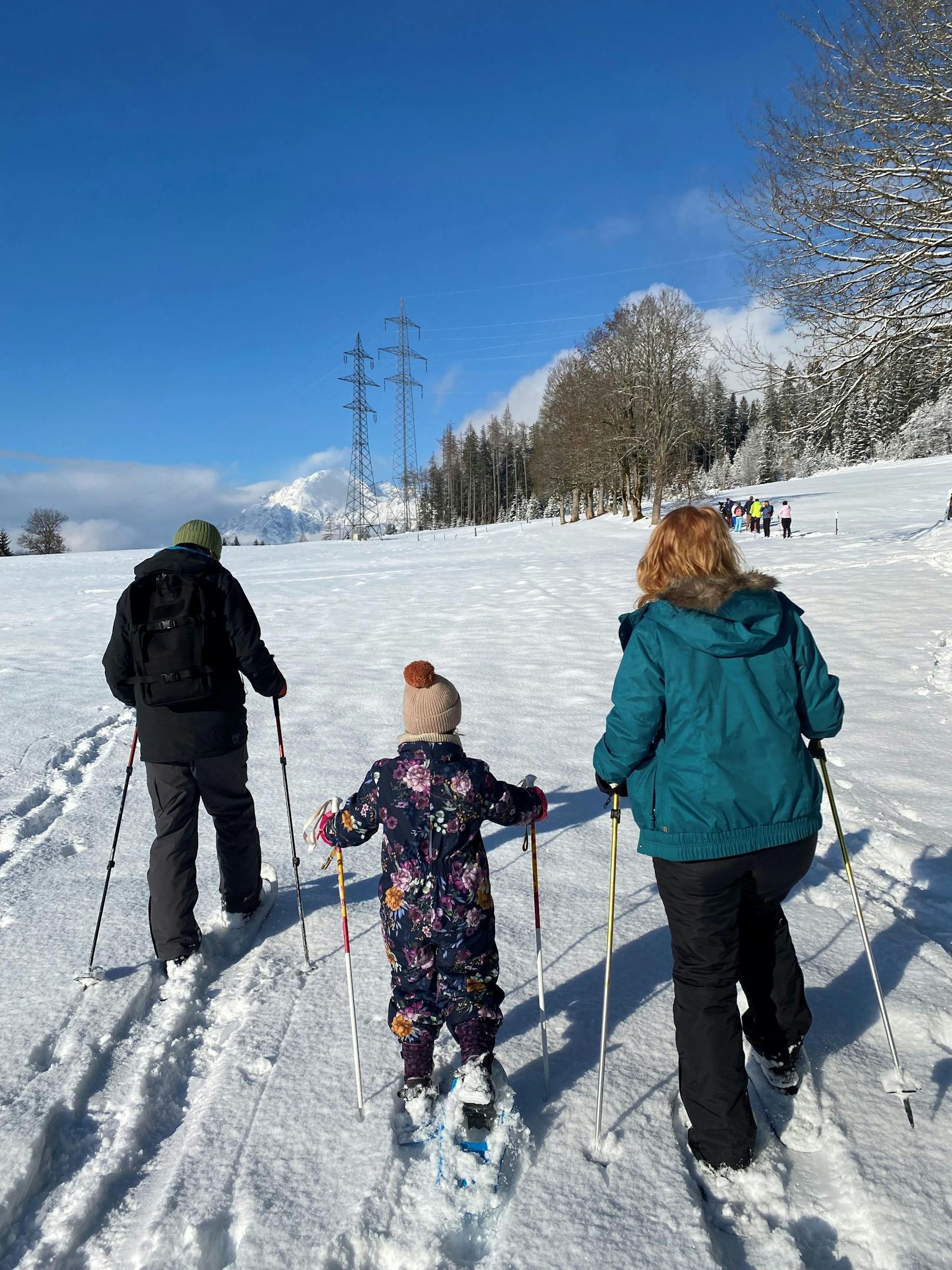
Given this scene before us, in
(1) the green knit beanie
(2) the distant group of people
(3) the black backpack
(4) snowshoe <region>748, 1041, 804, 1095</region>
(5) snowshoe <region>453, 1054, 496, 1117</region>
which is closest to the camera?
(5) snowshoe <region>453, 1054, 496, 1117</region>

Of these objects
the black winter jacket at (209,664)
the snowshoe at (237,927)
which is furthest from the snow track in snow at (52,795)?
→ the black winter jacket at (209,664)

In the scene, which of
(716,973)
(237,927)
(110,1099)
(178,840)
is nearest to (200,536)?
(178,840)

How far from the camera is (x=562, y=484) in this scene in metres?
49.4

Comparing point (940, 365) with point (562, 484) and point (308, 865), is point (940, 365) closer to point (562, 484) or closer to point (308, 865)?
point (308, 865)

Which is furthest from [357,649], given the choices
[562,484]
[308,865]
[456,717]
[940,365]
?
[562,484]

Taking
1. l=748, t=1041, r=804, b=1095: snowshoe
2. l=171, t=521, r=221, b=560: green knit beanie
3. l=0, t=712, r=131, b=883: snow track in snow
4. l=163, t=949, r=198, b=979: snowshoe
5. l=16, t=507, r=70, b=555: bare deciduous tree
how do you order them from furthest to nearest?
l=16, t=507, r=70, b=555: bare deciduous tree
l=0, t=712, r=131, b=883: snow track in snow
l=171, t=521, r=221, b=560: green knit beanie
l=163, t=949, r=198, b=979: snowshoe
l=748, t=1041, r=804, b=1095: snowshoe

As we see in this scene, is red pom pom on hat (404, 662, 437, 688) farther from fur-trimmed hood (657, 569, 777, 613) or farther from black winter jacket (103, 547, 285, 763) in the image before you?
black winter jacket (103, 547, 285, 763)

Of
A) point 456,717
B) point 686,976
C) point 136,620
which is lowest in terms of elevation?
point 686,976

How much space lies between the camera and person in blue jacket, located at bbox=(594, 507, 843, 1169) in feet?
7.02

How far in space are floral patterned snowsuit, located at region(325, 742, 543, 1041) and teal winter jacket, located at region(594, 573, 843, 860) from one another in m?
0.58

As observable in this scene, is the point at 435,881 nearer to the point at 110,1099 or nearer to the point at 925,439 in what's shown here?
the point at 110,1099

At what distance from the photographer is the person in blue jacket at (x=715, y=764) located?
7.02 ft

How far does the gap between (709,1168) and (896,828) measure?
10.7 ft

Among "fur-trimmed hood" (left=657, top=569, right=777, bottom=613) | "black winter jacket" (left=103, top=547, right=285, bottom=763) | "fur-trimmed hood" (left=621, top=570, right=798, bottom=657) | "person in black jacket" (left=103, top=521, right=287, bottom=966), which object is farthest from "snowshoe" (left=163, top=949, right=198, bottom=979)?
"fur-trimmed hood" (left=657, top=569, right=777, bottom=613)
